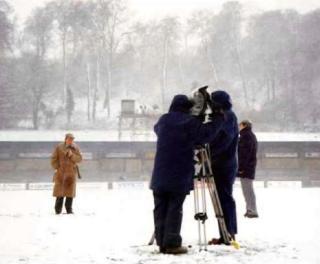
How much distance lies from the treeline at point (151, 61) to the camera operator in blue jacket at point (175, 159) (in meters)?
24.1

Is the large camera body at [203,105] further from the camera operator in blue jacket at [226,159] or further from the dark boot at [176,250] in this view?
the dark boot at [176,250]

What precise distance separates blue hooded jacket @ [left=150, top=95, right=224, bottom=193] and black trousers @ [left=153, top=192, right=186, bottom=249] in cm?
8

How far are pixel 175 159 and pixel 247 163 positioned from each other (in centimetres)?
283

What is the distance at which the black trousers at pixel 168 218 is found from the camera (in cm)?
371

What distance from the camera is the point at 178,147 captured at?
3.90 m

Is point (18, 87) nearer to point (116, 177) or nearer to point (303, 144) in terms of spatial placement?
point (116, 177)

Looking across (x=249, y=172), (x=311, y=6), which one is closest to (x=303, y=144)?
(x=249, y=172)

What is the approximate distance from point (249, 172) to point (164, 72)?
26.3 meters

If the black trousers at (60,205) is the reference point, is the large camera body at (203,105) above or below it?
above

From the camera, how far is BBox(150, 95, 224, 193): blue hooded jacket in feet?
12.6

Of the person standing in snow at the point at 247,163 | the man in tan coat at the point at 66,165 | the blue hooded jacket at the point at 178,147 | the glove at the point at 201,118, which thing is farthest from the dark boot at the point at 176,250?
the man in tan coat at the point at 66,165

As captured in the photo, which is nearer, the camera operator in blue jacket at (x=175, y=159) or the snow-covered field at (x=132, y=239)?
the snow-covered field at (x=132, y=239)

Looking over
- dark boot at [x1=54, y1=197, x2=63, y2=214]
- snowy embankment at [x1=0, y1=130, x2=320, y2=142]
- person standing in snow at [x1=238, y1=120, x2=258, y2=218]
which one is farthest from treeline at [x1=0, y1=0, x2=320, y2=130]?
person standing in snow at [x1=238, y1=120, x2=258, y2=218]

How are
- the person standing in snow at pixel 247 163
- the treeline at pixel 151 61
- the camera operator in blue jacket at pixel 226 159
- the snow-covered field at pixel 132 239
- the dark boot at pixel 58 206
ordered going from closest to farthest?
the snow-covered field at pixel 132 239 < the camera operator in blue jacket at pixel 226 159 < the person standing in snow at pixel 247 163 < the dark boot at pixel 58 206 < the treeline at pixel 151 61
